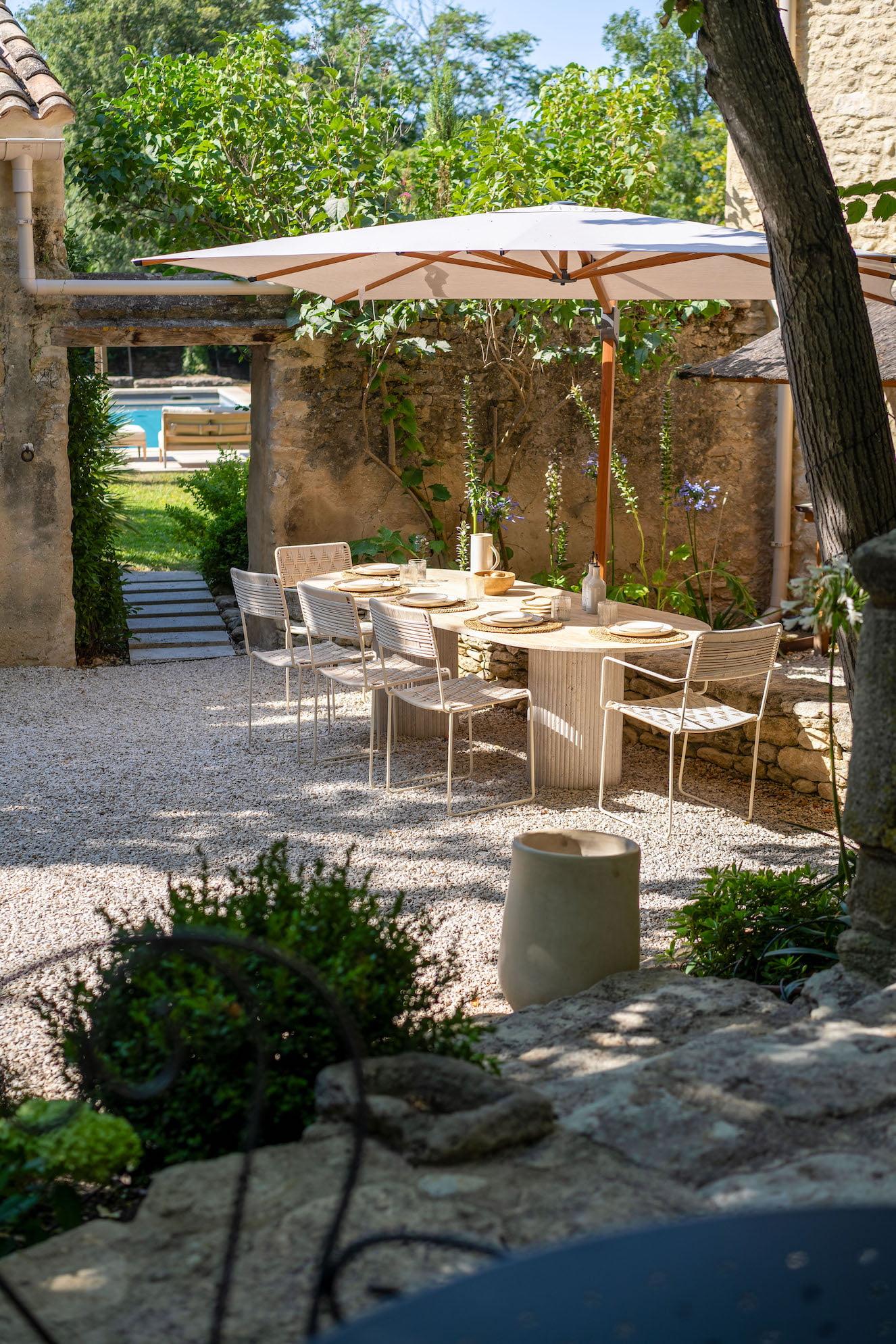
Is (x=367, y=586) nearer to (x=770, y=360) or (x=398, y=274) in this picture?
(x=398, y=274)

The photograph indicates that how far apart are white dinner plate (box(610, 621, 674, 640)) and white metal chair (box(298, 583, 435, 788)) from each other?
1021mm

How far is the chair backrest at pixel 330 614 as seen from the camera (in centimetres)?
601

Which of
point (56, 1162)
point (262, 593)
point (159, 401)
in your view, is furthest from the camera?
point (159, 401)

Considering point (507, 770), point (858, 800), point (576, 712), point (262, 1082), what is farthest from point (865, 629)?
point (507, 770)

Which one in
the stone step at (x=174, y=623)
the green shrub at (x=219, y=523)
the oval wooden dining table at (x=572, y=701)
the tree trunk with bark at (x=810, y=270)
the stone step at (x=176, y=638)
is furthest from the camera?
the green shrub at (x=219, y=523)

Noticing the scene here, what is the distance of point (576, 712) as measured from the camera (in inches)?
230

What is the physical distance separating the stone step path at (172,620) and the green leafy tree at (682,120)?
13090mm

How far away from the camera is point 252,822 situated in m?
5.35

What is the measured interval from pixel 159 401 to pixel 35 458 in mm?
16241

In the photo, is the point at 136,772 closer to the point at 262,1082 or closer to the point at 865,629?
the point at 865,629

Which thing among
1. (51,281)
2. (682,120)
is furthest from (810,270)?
(682,120)

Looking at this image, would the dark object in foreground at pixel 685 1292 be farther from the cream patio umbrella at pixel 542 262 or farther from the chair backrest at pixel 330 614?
the chair backrest at pixel 330 614

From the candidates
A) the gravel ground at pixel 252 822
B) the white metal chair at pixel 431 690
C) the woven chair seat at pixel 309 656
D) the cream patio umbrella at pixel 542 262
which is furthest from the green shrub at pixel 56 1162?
the woven chair seat at pixel 309 656

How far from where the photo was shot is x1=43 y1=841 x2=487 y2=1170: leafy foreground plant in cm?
219
